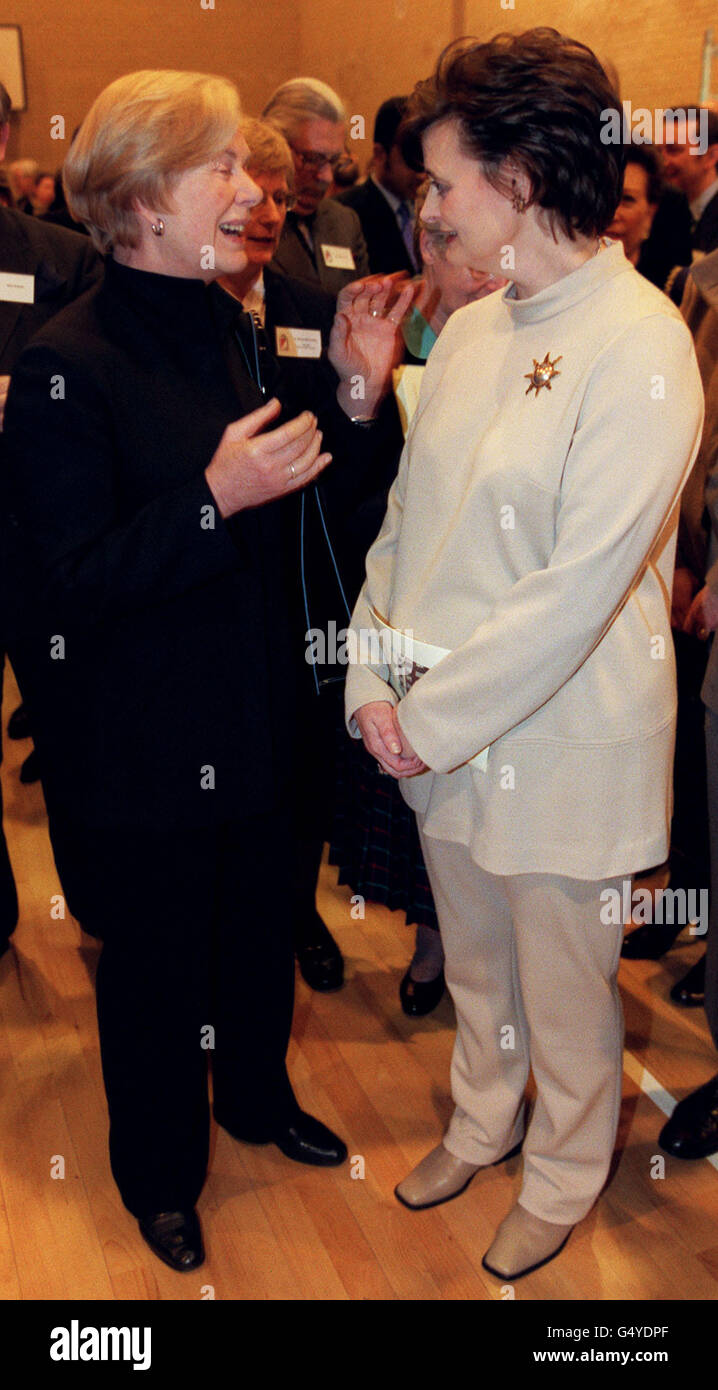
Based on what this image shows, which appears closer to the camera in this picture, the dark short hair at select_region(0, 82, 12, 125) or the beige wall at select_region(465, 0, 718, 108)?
the dark short hair at select_region(0, 82, 12, 125)

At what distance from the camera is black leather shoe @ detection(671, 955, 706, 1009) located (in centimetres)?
234

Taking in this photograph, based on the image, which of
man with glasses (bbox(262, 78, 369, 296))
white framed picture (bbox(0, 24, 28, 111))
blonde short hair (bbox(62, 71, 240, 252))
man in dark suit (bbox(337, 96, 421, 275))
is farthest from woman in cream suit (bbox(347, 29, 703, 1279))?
white framed picture (bbox(0, 24, 28, 111))

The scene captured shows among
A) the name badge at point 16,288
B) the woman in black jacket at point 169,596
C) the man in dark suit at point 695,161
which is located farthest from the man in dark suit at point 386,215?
the woman in black jacket at point 169,596

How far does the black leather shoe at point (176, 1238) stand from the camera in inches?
65.8

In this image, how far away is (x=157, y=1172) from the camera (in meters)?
1.70

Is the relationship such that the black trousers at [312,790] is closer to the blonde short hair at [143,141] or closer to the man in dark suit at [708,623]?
the man in dark suit at [708,623]

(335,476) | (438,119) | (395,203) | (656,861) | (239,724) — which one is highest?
(438,119)

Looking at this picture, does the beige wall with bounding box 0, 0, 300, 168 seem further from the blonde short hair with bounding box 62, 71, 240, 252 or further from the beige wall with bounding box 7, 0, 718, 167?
the blonde short hair with bounding box 62, 71, 240, 252

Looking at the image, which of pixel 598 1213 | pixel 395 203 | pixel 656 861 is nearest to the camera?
pixel 656 861

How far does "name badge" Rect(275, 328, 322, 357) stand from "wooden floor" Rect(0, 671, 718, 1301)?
1.37 m

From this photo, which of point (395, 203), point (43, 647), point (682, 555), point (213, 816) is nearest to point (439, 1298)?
point (213, 816)

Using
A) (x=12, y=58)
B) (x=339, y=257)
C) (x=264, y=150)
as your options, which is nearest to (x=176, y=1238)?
(x=264, y=150)
